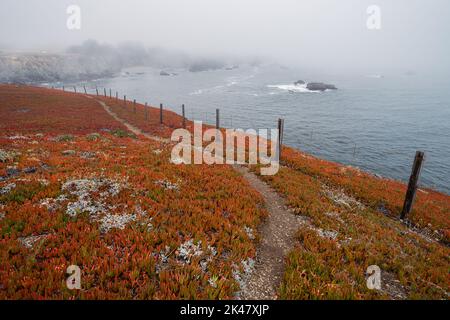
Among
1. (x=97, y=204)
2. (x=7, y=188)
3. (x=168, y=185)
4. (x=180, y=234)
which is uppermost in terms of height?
(x=7, y=188)

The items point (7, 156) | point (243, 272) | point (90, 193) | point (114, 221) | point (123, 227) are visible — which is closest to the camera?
point (243, 272)

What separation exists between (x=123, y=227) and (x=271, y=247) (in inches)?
236

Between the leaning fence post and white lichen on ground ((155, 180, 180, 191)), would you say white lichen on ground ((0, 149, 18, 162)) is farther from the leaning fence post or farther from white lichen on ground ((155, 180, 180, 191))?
the leaning fence post

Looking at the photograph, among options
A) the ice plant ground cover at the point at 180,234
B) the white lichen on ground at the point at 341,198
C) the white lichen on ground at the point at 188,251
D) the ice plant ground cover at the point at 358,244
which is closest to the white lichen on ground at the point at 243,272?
the ice plant ground cover at the point at 180,234

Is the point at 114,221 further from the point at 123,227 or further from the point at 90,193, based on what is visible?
the point at 90,193

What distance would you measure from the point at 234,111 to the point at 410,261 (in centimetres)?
7562

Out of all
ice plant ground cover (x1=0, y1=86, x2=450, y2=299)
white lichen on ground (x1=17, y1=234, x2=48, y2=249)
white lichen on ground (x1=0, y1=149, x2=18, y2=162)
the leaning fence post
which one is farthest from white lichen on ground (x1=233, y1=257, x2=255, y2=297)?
white lichen on ground (x1=0, y1=149, x2=18, y2=162)

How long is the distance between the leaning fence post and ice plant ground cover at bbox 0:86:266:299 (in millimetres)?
9580

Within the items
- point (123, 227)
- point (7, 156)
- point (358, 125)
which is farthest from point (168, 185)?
point (358, 125)

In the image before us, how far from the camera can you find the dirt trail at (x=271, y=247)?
24.2 ft

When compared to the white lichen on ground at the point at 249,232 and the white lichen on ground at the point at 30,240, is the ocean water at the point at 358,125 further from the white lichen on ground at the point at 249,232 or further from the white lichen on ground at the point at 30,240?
the white lichen on ground at the point at 30,240

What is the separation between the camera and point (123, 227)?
9047 millimetres

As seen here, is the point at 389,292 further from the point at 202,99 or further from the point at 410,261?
the point at 202,99

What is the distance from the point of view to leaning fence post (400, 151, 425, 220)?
13.9 meters
